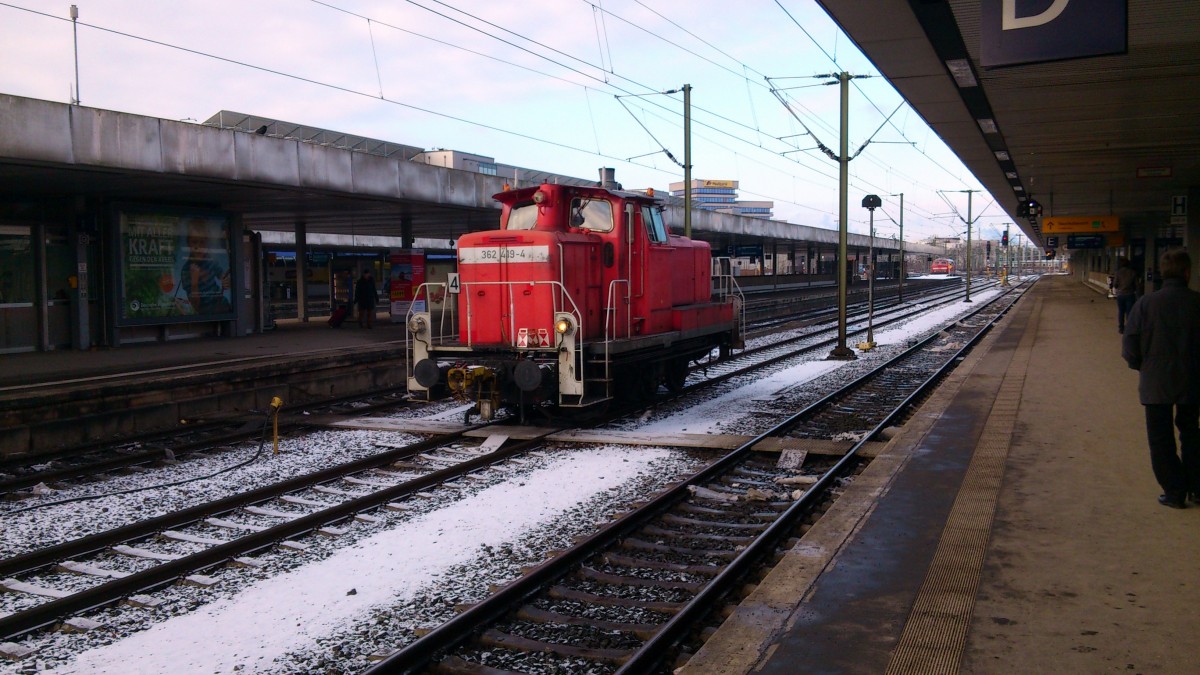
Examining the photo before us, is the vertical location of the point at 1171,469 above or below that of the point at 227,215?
below

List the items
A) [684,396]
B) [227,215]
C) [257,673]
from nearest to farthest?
[257,673], [684,396], [227,215]

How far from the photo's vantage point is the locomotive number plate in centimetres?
1003

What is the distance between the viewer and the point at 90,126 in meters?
12.0

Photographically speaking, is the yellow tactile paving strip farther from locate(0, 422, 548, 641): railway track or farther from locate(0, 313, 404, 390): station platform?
locate(0, 313, 404, 390): station platform

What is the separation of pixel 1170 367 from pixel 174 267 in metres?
16.9

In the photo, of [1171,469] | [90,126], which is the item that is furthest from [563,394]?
[90,126]

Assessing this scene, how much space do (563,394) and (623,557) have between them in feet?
13.0

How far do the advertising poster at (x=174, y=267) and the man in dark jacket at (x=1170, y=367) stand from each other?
1634 cm

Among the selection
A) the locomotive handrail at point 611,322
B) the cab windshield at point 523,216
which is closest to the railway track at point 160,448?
the cab windshield at point 523,216

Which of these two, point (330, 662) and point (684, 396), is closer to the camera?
point (330, 662)

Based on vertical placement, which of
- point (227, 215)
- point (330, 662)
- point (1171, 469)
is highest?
point (227, 215)

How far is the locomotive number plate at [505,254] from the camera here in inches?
395

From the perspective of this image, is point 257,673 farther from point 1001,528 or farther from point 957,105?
point 957,105

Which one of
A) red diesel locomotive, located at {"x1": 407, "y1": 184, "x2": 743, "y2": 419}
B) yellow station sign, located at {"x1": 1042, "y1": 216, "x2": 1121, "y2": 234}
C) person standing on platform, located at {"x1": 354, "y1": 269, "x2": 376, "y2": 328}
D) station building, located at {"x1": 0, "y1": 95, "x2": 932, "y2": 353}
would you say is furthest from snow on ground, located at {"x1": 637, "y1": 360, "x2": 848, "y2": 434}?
yellow station sign, located at {"x1": 1042, "y1": 216, "x2": 1121, "y2": 234}
